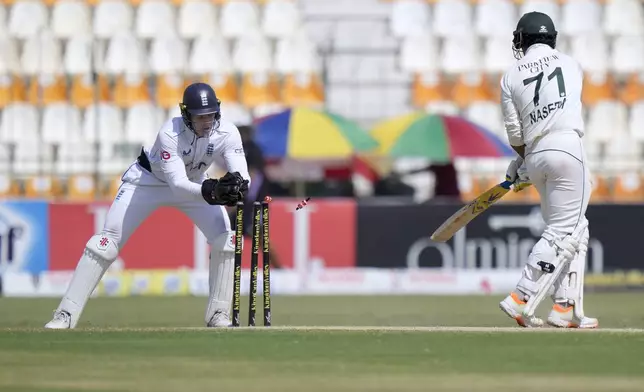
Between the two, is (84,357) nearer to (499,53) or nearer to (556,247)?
(556,247)

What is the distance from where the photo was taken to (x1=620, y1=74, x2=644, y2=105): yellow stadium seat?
652 inches

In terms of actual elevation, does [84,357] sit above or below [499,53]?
below

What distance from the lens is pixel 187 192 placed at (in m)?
7.92

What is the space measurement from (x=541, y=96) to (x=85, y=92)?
9687 millimetres

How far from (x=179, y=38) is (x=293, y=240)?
4.11 m

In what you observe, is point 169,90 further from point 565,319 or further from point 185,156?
point 565,319

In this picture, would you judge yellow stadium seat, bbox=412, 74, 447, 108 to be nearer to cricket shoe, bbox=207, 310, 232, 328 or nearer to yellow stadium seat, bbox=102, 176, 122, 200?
yellow stadium seat, bbox=102, 176, 122, 200

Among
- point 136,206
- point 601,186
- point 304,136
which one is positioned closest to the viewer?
point 136,206

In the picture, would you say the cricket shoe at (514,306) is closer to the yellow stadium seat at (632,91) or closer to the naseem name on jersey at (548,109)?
the naseem name on jersey at (548,109)

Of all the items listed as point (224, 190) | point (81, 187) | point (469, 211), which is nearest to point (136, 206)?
point (224, 190)

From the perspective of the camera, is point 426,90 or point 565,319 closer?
point 565,319

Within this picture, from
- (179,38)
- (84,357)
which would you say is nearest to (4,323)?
(84,357)

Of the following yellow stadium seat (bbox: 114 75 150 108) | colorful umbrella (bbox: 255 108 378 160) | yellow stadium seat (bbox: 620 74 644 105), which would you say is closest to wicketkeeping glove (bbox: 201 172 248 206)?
colorful umbrella (bbox: 255 108 378 160)

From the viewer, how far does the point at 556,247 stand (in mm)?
7562
